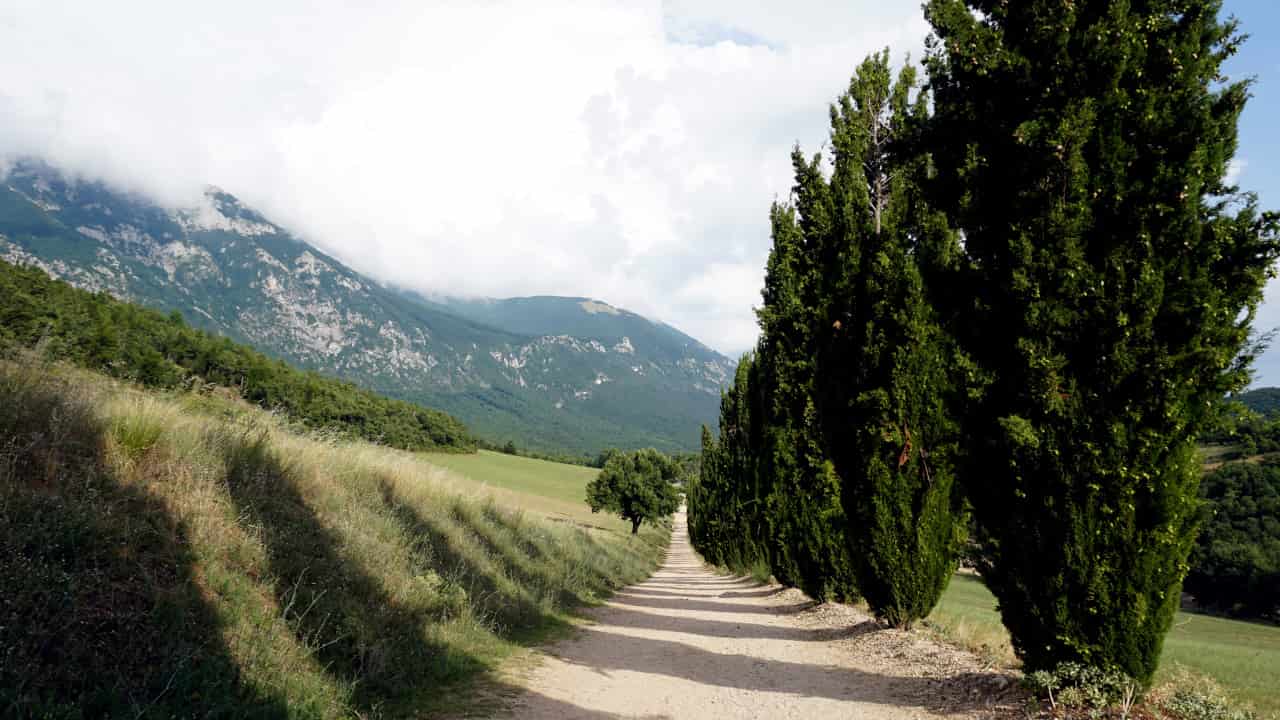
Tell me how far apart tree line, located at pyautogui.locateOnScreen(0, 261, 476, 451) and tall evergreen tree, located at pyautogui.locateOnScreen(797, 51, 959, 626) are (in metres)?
11.2

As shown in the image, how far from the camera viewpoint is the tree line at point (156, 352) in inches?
354

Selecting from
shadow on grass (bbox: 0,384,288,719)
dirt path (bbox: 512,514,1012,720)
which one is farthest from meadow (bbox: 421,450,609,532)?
shadow on grass (bbox: 0,384,288,719)

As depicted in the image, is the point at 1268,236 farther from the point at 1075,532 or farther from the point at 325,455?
the point at 325,455

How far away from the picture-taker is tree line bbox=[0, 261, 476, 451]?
898 cm

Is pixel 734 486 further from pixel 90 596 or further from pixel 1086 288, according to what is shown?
pixel 90 596

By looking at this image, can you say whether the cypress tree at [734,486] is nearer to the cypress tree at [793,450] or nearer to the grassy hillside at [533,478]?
the cypress tree at [793,450]

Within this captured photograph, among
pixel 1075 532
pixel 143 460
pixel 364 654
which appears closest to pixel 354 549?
pixel 364 654

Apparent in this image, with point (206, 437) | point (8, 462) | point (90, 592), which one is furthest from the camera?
point (206, 437)

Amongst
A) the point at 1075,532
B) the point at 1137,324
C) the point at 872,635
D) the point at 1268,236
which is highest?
the point at 1268,236

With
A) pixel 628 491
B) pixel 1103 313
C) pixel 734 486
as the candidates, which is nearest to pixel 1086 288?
pixel 1103 313

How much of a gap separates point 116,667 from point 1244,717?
9.17 metres

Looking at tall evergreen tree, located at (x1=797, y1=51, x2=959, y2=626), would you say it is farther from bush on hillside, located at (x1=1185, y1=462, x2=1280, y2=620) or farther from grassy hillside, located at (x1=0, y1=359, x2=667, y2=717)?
bush on hillside, located at (x1=1185, y1=462, x2=1280, y2=620)

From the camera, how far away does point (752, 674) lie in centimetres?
835

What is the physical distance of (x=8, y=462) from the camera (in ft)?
16.0
